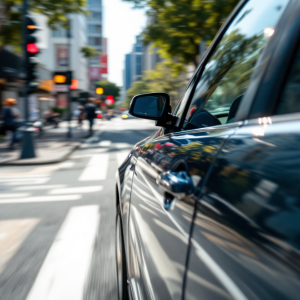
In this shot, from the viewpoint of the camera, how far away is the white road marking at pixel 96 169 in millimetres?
7219

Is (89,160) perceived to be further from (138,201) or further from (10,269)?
(138,201)

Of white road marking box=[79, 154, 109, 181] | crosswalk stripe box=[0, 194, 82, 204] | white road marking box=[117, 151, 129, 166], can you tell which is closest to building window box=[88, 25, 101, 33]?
white road marking box=[117, 151, 129, 166]

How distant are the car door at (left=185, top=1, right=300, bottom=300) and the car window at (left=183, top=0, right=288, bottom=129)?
0.20 m

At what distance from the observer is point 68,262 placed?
9.91 feet

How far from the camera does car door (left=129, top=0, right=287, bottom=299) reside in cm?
112

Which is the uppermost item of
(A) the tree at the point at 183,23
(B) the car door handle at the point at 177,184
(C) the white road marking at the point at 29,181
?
(A) the tree at the point at 183,23

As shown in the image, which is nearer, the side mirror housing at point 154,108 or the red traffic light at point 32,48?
the side mirror housing at point 154,108

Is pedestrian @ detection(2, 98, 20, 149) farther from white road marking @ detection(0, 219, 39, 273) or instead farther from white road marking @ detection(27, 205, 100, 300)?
white road marking @ detection(27, 205, 100, 300)

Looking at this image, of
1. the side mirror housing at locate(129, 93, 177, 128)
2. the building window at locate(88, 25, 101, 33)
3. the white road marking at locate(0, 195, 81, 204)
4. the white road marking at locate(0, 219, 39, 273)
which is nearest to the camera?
the side mirror housing at locate(129, 93, 177, 128)

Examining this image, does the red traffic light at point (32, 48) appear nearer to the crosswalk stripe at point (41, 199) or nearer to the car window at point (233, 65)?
the crosswalk stripe at point (41, 199)

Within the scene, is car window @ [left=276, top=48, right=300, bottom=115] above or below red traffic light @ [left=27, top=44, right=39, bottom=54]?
below

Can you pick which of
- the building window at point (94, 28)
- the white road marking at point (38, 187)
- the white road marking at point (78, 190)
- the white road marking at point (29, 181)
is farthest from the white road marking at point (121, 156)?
the building window at point (94, 28)

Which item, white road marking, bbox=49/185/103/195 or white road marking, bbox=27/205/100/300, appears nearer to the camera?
white road marking, bbox=27/205/100/300

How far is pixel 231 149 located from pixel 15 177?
696 centimetres
